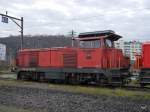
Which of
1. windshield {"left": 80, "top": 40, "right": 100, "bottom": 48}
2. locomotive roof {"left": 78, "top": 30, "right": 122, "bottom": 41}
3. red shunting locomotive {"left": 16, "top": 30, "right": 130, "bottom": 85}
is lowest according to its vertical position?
red shunting locomotive {"left": 16, "top": 30, "right": 130, "bottom": 85}

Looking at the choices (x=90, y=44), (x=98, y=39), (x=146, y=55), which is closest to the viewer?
(x=146, y=55)

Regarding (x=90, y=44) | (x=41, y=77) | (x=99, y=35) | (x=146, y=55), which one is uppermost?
(x=99, y=35)

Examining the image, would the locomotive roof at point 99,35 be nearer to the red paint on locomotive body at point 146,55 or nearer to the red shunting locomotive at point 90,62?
the red shunting locomotive at point 90,62

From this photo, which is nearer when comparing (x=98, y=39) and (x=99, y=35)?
(x=98, y=39)

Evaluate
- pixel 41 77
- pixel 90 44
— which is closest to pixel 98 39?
pixel 90 44

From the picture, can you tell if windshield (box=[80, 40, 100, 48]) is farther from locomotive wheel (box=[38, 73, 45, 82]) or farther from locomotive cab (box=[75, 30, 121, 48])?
locomotive wheel (box=[38, 73, 45, 82])

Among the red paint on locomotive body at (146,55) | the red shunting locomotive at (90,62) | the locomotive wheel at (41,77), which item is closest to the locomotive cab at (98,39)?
the red shunting locomotive at (90,62)

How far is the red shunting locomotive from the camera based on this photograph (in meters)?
20.0

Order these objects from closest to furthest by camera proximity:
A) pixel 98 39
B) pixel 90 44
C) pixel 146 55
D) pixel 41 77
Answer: pixel 146 55
pixel 98 39
pixel 90 44
pixel 41 77

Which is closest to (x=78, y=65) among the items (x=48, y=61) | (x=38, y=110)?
(x=48, y=61)

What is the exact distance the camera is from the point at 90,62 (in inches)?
814

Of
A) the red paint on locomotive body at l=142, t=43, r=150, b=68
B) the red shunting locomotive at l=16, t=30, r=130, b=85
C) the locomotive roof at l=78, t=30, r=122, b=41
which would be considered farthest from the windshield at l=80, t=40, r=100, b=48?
the red paint on locomotive body at l=142, t=43, r=150, b=68

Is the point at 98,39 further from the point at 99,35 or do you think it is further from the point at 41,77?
the point at 41,77

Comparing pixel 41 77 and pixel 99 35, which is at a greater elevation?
pixel 99 35
